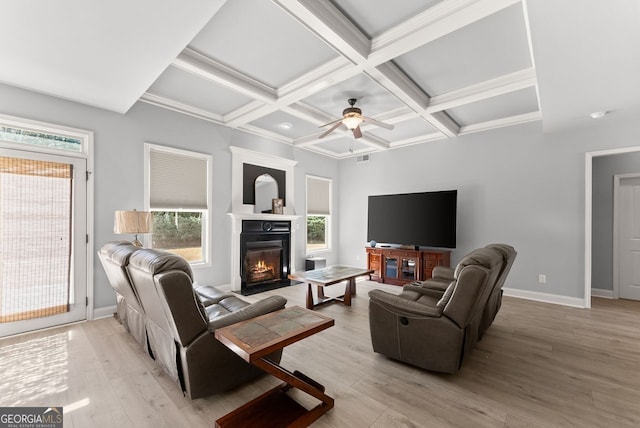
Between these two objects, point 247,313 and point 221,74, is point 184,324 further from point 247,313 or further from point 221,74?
point 221,74

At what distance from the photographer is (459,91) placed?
3693mm

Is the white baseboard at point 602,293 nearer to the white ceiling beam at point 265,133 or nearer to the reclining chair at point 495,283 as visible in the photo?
the reclining chair at point 495,283

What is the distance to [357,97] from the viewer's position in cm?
387

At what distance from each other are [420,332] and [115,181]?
402 cm

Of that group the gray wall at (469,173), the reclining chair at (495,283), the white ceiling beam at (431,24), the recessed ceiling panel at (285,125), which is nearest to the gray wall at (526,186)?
the gray wall at (469,173)

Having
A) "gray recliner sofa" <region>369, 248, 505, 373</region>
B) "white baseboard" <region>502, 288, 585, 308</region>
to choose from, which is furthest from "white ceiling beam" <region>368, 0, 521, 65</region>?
"white baseboard" <region>502, 288, 585, 308</region>

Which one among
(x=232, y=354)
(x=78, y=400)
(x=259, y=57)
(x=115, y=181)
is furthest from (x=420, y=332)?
(x=115, y=181)

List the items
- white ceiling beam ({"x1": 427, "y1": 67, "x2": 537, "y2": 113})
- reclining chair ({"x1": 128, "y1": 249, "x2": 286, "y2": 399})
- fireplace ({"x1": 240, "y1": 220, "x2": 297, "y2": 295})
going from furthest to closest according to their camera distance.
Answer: fireplace ({"x1": 240, "y1": 220, "x2": 297, "y2": 295}) < white ceiling beam ({"x1": 427, "y1": 67, "x2": 537, "y2": 113}) < reclining chair ({"x1": 128, "y1": 249, "x2": 286, "y2": 399})

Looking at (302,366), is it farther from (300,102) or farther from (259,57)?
(300,102)

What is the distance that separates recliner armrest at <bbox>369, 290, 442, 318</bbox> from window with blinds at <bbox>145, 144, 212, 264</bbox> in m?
3.17

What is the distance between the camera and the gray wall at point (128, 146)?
10.7 ft

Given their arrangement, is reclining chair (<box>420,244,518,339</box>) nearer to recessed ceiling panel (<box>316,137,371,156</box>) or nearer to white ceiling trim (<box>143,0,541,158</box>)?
white ceiling trim (<box>143,0,541,158</box>)

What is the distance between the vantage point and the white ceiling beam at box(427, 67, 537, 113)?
3.23m

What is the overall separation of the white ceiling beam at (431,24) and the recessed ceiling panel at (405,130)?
2219mm
